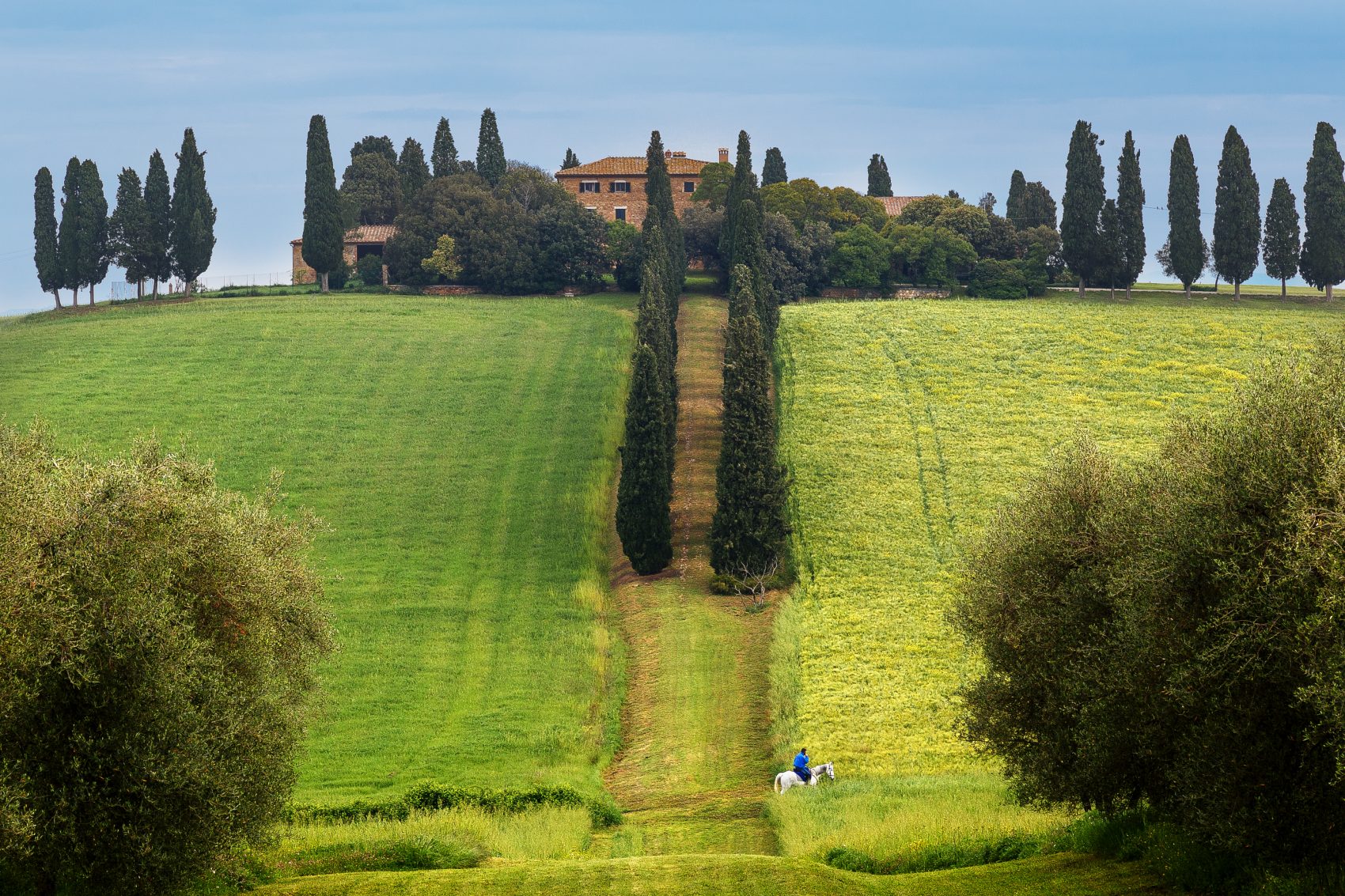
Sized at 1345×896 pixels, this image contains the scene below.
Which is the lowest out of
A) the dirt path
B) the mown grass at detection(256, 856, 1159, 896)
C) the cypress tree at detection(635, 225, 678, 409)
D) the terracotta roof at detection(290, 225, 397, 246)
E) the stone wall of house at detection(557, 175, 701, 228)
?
the dirt path

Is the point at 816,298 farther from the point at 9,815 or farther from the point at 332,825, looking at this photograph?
the point at 9,815

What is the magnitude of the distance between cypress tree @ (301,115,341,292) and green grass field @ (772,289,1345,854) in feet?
106

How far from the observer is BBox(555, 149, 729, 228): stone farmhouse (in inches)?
4675

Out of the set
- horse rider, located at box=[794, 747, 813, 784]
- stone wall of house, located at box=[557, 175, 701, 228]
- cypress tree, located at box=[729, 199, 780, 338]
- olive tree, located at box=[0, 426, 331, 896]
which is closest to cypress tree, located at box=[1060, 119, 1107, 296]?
cypress tree, located at box=[729, 199, 780, 338]

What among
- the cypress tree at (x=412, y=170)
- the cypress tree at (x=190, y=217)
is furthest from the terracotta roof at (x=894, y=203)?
the cypress tree at (x=190, y=217)

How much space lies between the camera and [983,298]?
315ft

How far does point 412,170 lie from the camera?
359 feet

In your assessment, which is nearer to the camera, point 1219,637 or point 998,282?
point 1219,637

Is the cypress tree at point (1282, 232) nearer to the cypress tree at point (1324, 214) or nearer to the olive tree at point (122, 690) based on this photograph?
the cypress tree at point (1324, 214)

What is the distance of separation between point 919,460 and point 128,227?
2363 inches

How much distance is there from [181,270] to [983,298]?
54.0 m

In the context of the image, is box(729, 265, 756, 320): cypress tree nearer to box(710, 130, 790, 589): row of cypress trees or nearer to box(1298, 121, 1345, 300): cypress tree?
box(710, 130, 790, 589): row of cypress trees

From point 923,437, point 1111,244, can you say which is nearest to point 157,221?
point 923,437

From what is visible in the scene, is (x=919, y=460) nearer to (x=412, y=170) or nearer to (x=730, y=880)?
(x=730, y=880)
